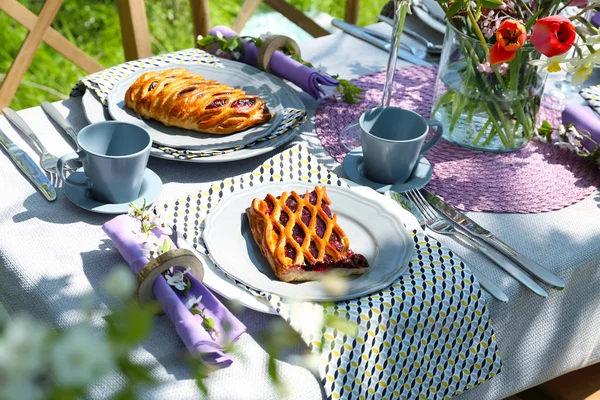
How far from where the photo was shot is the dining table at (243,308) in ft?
2.55

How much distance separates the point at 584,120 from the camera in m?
1.27

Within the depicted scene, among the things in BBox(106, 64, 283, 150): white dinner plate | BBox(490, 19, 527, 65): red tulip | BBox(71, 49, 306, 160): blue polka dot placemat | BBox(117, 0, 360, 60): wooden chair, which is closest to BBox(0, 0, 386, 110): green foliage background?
BBox(117, 0, 360, 60): wooden chair

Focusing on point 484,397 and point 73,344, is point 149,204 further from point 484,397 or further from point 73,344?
point 73,344

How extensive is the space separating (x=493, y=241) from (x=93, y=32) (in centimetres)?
285

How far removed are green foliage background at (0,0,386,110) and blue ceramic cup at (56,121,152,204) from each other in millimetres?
1913

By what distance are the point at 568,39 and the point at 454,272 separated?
0.38 m

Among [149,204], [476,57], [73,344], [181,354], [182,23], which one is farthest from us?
[182,23]

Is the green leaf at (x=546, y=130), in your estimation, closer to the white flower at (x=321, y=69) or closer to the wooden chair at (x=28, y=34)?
the white flower at (x=321, y=69)

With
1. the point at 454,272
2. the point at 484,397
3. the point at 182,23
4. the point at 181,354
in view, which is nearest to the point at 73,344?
the point at 181,354

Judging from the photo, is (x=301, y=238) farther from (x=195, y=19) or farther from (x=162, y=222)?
(x=195, y=19)

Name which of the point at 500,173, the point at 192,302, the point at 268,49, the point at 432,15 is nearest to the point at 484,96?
Answer: the point at 500,173

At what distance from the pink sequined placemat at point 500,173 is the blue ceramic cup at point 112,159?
36 centimetres

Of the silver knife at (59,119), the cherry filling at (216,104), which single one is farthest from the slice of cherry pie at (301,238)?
the silver knife at (59,119)

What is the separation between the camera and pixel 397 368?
0.84 meters
